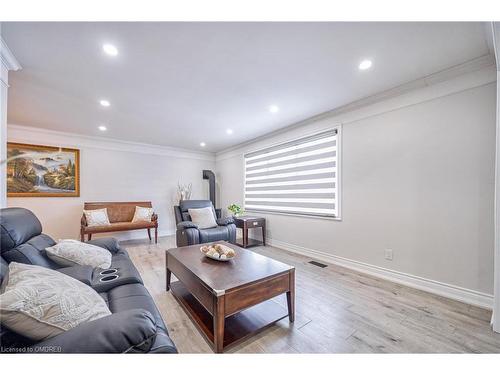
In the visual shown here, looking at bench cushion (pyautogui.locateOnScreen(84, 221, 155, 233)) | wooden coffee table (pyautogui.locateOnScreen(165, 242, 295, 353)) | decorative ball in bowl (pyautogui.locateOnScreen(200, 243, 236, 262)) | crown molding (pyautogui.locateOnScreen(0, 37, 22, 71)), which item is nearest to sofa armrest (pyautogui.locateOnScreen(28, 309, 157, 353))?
wooden coffee table (pyautogui.locateOnScreen(165, 242, 295, 353))

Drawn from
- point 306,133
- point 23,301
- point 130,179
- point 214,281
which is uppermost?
point 306,133

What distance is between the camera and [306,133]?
3.55m

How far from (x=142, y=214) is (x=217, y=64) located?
12.4ft

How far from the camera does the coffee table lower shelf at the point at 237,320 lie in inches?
58.8

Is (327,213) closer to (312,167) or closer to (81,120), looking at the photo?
(312,167)

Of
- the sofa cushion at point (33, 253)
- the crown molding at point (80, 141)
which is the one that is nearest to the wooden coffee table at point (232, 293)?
the sofa cushion at point (33, 253)

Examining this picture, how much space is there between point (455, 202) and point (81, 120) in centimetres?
532

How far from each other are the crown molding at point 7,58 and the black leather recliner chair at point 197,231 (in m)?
2.59

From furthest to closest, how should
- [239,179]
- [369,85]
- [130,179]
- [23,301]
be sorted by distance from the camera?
[239,179], [130,179], [369,85], [23,301]

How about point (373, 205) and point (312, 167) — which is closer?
point (373, 205)

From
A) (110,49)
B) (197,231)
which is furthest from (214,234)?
(110,49)

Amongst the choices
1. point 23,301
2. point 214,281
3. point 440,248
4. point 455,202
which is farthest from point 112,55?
point 440,248

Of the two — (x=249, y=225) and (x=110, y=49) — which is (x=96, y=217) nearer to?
(x=249, y=225)

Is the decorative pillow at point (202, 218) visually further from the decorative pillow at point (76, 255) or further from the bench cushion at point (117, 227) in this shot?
the decorative pillow at point (76, 255)
